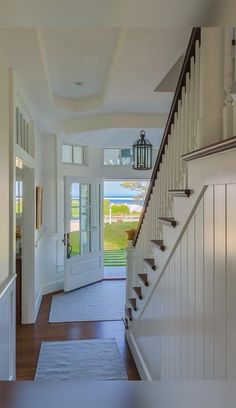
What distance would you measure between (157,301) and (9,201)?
4.67ft

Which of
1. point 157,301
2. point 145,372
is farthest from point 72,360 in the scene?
point 157,301

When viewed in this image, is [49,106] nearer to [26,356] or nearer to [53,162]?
[53,162]

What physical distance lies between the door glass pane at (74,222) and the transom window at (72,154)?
1.73 ft

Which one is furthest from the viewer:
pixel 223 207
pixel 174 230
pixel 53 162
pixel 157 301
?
pixel 53 162

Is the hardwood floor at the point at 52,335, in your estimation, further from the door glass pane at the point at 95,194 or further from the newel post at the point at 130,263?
the door glass pane at the point at 95,194

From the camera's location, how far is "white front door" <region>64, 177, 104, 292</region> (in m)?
6.18

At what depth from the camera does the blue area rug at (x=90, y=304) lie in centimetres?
496

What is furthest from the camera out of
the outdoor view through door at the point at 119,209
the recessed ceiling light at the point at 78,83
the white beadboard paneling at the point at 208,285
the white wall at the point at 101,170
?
the outdoor view through door at the point at 119,209

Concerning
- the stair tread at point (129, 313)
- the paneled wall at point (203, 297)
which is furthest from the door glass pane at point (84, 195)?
the paneled wall at point (203, 297)

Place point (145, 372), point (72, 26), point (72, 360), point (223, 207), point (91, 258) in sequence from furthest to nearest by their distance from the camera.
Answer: point (91, 258) < point (72, 360) < point (145, 372) < point (72, 26) < point (223, 207)

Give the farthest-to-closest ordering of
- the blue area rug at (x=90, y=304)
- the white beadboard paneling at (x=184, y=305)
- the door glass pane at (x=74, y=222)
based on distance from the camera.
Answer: the door glass pane at (x=74, y=222) < the blue area rug at (x=90, y=304) < the white beadboard paneling at (x=184, y=305)

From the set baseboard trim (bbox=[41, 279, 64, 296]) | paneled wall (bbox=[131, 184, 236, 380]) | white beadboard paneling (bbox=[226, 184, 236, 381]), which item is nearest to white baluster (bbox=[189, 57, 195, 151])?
paneled wall (bbox=[131, 184, 236, 380])

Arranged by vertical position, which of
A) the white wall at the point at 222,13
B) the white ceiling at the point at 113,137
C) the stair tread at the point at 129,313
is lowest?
the stair tread at the point at 129,313

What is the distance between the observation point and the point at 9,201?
3014 mm
